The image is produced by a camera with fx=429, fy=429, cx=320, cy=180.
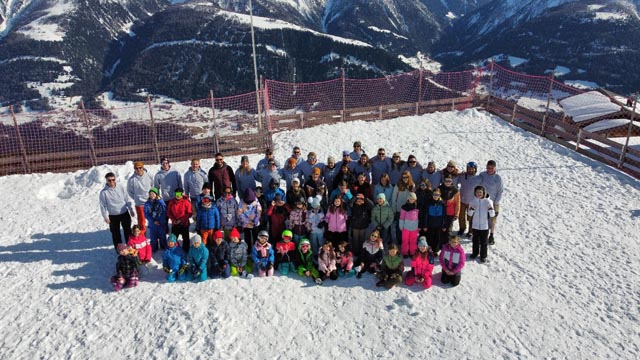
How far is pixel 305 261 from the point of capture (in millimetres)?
7379

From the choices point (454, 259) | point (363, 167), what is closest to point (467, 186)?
point (454, 259)

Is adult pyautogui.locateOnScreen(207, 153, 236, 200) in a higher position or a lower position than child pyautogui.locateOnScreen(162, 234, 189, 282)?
higher

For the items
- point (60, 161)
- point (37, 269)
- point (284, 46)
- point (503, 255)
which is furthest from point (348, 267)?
point (284, 46)

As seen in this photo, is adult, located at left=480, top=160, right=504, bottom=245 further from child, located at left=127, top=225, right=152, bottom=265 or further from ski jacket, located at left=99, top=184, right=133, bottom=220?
ski jacket, located at left=99, top=184, right=133, bottom=220

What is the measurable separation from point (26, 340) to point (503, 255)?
789 centimetres

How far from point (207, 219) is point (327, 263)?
7.13ft

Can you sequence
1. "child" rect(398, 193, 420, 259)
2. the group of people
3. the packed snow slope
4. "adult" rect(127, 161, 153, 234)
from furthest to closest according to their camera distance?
"adult" rect(127, 161, 153, 234), "child" rect(398, 193, 420, 259), the group of people, the packed snow slope

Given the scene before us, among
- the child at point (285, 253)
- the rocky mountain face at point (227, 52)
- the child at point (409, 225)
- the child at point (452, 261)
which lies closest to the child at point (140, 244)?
the child at point (285, 253)

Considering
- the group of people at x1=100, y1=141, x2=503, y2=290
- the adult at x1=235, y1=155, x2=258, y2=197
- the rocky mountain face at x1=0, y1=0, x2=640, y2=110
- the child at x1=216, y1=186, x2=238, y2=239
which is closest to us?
the group of people at x1=100, y1=141, x2=503, y2=290

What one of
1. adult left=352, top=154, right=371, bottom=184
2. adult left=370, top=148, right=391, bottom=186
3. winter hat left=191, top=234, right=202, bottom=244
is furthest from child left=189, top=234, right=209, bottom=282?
adult left=370, top=148, right=391, bottom=186

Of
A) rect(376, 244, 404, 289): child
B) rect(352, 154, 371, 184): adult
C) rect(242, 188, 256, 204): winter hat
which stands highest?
rect(352, 154, 371, 184): adult

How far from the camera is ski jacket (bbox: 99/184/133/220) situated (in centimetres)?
744

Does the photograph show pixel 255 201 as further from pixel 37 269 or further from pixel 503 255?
pixel 503 255

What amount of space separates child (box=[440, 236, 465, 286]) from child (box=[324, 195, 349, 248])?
1.73m
